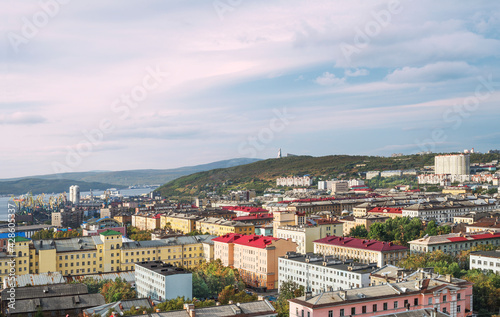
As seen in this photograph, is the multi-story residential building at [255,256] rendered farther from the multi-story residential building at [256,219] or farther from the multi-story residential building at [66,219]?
the multi-story residential building at [66,219]

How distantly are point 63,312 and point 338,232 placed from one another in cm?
2906

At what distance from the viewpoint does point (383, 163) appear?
459 ft

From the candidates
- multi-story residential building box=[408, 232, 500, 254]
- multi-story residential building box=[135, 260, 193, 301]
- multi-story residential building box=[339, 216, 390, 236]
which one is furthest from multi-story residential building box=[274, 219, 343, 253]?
multi-story residential building box=[135, 260, 193, 301]

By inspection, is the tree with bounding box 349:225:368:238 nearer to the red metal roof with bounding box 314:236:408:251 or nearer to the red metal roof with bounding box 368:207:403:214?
the red metal roof with bounding box 314:236:408:251

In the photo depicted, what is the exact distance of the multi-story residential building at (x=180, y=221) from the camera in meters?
60.8

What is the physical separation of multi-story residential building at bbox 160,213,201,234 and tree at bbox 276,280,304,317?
2973 cm

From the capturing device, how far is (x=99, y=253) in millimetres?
38906

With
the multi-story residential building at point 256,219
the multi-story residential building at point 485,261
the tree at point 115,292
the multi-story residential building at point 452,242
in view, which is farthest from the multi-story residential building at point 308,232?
the tree at point 115,292

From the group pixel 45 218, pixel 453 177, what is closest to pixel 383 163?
pixel 453 177

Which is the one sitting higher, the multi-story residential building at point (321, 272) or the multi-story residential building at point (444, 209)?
the multi-story residential building at point (444, 209)

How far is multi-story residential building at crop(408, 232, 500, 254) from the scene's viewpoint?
38969 millimetres

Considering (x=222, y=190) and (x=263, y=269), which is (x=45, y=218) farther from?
(x=263, y=269)

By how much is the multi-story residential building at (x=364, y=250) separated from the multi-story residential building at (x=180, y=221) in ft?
75.4

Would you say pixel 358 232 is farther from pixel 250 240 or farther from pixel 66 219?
pixel 66 219
